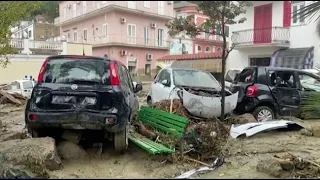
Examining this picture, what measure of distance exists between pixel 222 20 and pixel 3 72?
21.3 meters

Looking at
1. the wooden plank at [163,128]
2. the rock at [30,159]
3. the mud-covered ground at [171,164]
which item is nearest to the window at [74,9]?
the wooden plank at [163,128]

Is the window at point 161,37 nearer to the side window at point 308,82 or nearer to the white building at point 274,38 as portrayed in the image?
the white building at point 274,38

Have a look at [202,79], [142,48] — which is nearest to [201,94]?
[202,79]

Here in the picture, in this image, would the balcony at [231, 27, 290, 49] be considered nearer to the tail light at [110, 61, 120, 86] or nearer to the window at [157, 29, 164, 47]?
the tail light at [110, 61, 120, 86]

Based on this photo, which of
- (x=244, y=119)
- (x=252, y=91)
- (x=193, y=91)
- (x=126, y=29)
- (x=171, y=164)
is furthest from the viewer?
(x=126, y=29)

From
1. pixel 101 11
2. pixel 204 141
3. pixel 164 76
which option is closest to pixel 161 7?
pixel 101 11

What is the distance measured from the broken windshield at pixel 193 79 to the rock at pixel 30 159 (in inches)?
202

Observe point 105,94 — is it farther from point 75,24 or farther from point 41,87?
point 75,24

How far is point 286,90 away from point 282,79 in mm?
→ 327

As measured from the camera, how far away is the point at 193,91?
966 centimetres

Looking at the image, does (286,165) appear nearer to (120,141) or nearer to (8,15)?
(120,141)

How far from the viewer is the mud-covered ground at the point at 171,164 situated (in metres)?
5.56

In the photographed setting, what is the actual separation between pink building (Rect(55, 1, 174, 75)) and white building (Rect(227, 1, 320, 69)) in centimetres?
1609

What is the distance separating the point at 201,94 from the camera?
942 cm
